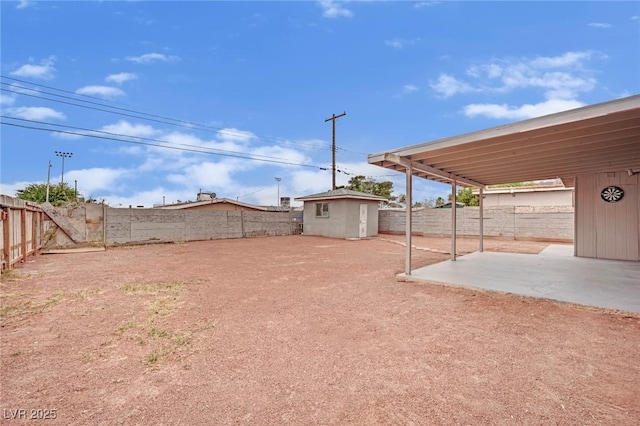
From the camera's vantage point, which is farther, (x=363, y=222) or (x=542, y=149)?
(x=363, y=222)

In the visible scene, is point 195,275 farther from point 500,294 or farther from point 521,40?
point 521,40

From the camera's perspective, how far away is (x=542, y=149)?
5098 mm

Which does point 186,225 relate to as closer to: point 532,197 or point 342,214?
point 342,214

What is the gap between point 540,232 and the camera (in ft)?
43.1

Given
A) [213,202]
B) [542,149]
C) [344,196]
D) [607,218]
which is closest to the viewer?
→ [542,149]

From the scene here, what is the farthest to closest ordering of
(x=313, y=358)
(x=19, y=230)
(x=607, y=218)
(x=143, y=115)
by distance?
(x=143, y=115)
(x=607, y=218)
(x=19, y=230)
(x=313, y=358)

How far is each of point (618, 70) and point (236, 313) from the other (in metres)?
11.9

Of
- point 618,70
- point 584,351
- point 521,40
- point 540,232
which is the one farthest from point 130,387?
point 540,232

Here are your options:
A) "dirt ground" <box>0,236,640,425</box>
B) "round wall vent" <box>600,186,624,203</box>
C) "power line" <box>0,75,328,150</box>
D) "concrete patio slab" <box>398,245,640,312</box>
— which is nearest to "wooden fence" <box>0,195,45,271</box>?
"dirt ground" <box>0,236,640,425</box>

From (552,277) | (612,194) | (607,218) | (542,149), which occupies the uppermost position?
(542,149)

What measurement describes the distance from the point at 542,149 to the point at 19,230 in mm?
11990

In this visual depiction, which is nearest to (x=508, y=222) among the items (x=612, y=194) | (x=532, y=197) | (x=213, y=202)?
(x=532, y=197)

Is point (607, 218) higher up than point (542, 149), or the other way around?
point (542, 149)

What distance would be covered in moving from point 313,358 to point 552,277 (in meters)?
5.37
